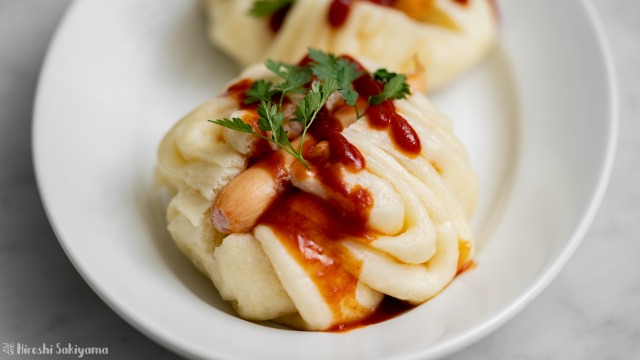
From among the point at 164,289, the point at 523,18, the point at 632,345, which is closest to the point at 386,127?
the point at 164,289

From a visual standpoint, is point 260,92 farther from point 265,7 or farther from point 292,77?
point 265,7

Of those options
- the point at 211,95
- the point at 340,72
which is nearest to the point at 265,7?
the point at 211,95

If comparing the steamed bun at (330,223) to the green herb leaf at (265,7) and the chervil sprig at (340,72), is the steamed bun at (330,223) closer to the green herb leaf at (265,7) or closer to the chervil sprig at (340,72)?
the chervil sprig at (340,72)

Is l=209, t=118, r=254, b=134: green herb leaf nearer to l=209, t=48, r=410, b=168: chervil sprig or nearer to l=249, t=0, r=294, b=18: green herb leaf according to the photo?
l=209, t=48, r=410, b=168: chervil sprig

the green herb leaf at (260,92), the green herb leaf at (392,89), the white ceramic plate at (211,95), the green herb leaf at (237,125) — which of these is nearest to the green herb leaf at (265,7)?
the white ceramic plate at (211,95)

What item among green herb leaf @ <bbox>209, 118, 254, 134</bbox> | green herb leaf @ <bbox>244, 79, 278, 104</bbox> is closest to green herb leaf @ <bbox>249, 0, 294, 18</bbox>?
green herb leaf @ <bbox>244, 79, 278, 104</bbox>
